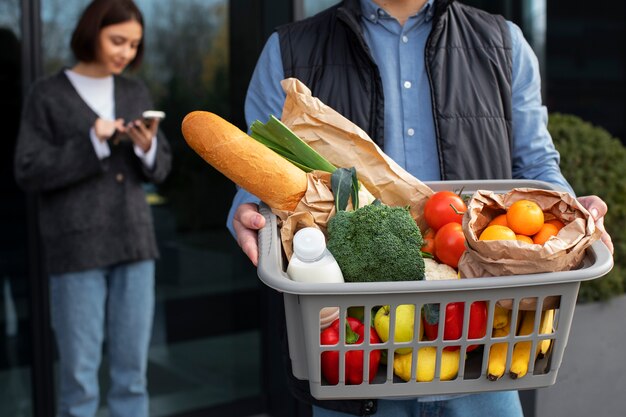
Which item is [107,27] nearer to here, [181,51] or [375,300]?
[181,51]

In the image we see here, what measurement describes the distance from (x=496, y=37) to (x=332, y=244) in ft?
2.76

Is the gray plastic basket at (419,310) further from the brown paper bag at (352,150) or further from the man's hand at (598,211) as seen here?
the brown paper bag at (352,150)

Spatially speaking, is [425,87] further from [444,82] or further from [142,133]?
[142,133]

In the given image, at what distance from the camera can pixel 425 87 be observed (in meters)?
2.03

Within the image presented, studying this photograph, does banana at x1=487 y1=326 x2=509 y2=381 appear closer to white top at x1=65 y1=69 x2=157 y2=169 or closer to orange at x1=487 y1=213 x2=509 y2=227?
orange at x1=487 y1=213 x2=509 y2=227

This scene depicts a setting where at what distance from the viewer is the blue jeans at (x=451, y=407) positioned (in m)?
1.91

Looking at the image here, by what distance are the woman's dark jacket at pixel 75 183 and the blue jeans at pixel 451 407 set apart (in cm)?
189

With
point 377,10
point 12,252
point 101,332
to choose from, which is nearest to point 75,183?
point 101,332

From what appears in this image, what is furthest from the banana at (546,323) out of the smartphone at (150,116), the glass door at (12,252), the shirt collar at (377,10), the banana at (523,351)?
the glass door at (12,252)

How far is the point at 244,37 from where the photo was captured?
4.60 m

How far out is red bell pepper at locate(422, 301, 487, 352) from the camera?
1384 millimetres

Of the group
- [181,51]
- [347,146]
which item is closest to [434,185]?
[347,146]

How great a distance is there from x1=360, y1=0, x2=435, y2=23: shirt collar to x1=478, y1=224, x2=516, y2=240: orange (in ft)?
2.43

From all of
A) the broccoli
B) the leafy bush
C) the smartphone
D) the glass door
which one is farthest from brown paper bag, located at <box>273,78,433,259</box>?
the glass door
